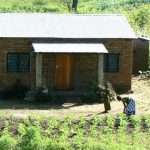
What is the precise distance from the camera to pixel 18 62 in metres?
27.1

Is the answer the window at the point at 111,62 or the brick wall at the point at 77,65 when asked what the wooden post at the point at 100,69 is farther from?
the window at the point at 111,62

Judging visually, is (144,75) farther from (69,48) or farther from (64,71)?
(69,48)

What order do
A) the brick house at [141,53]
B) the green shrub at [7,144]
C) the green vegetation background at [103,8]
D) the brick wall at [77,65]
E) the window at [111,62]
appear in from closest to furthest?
the green shrub at [7,144]
the brick wall at [77,65]
the window at [111,62]
the brick house at [141,53]
the green vegetation background at [103,8]

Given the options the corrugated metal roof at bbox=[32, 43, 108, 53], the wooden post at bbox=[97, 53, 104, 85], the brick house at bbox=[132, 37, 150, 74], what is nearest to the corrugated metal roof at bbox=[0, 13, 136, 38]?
the corrugated metal roof at bbox=[32, 43, 108, 53]

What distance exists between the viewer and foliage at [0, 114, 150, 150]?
1552 centimetres

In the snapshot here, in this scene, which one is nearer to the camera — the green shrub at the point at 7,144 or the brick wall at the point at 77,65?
the green shrub at the point at 7,144

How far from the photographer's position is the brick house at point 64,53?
86.9ft

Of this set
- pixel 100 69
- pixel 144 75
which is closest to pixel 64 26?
pixel 100 69

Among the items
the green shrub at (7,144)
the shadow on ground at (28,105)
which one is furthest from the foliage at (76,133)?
the shadow on ground at (28,105)

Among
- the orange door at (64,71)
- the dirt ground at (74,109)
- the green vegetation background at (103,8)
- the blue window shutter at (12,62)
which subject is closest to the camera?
the dirt ground at (74,109)

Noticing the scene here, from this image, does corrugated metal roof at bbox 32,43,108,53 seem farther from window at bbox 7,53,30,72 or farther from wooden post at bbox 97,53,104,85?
window at bbox 7,53,30,72

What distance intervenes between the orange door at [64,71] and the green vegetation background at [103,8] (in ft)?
46.2

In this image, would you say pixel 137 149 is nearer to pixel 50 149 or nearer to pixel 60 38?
pixel 50 149

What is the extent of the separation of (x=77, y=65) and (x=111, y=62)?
176 centimetres
